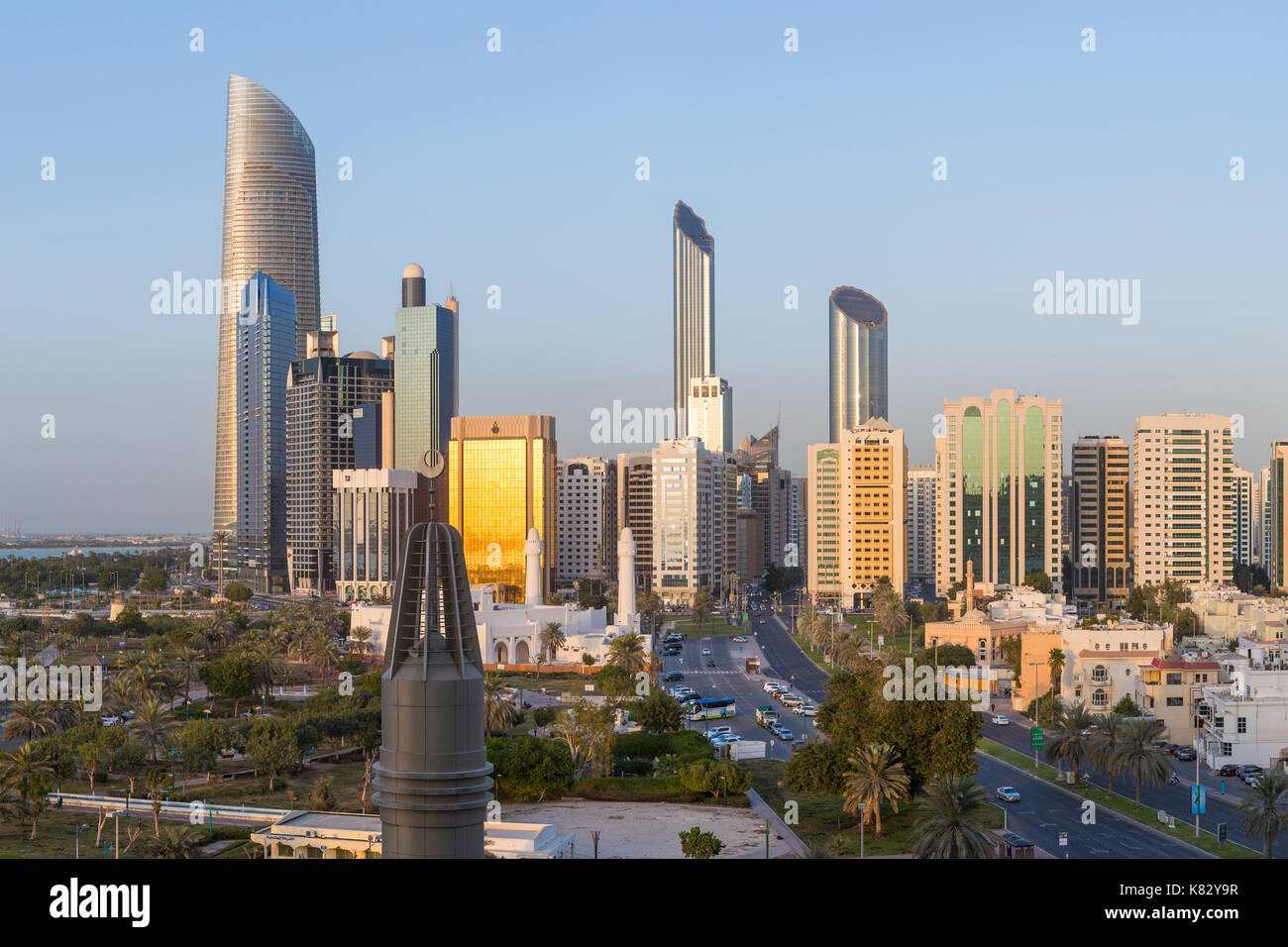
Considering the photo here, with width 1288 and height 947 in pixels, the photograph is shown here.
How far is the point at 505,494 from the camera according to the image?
140 metres

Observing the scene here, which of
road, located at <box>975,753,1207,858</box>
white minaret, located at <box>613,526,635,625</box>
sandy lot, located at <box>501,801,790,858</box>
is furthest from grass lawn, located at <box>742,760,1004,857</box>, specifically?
white minaret, located at <box>613,526,635,625</box>

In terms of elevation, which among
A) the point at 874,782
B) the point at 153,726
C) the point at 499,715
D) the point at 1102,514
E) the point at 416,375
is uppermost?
the point at 416,375

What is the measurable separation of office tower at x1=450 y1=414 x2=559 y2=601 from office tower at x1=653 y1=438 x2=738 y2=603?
14.8 m

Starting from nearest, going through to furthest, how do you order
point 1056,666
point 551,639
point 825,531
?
point 1056,666
point 551,639
point 825,531

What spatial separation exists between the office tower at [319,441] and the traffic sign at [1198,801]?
14228 centimetres

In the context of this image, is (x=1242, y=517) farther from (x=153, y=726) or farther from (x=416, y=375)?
(x=153, y=726)

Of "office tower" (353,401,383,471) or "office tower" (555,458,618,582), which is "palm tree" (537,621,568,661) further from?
"office tower" (353,401,383,471)

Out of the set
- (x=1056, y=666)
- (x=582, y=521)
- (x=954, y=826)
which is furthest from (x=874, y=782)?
(x=582, y=521)

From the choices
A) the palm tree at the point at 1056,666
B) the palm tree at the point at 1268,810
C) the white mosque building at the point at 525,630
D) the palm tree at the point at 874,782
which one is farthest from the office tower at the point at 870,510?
the palm tree at the point at 1268,810

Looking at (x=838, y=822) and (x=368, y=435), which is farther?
(x=368, y=435)

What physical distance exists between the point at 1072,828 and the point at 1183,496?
98.7 metres

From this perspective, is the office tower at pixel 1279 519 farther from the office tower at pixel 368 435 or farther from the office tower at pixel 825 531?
the office tower at pixel 368 435

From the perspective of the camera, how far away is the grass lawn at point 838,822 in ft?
118
